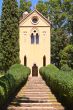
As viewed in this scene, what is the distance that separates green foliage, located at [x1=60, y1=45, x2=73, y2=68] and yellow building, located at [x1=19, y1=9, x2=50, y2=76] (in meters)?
5.54

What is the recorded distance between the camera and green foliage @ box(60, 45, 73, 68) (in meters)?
56.2

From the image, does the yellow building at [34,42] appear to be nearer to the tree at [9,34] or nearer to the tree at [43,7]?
the tree at [9,34]

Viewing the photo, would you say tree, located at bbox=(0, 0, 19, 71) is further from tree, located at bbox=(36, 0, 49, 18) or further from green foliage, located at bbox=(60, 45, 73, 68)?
tree, located at bbox=(36, 0, 49, 18)

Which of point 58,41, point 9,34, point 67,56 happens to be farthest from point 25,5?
point 9,34

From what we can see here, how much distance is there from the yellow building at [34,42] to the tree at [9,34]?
618cm

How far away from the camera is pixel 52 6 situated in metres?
61.2

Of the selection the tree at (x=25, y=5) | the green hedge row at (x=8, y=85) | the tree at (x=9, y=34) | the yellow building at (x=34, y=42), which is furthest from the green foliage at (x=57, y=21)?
the green hedge row at (x=8, y=85)

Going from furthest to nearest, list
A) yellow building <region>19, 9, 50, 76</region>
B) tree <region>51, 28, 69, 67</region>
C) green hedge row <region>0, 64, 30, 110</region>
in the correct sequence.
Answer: tree <region>51, 28, 69, 67</region> < yellow building <region>19, 9, 50, 76</region> < green hedge row <region>0, 64, 30, 110</region>

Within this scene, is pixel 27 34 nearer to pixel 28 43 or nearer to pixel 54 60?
pixel 28 43

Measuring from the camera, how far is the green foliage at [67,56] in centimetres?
5619

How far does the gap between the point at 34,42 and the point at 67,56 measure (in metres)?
6.65

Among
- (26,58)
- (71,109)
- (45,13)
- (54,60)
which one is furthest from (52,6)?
(71,109)

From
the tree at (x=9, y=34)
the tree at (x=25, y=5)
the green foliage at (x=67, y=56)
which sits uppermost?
the tree at (x=25, y=5)

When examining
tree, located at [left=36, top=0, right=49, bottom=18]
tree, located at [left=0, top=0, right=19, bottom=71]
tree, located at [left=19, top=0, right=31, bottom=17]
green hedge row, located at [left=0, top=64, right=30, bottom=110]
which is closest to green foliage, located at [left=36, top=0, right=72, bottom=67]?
tree, located at [left=36, top=0, right=49, bottom=18]
